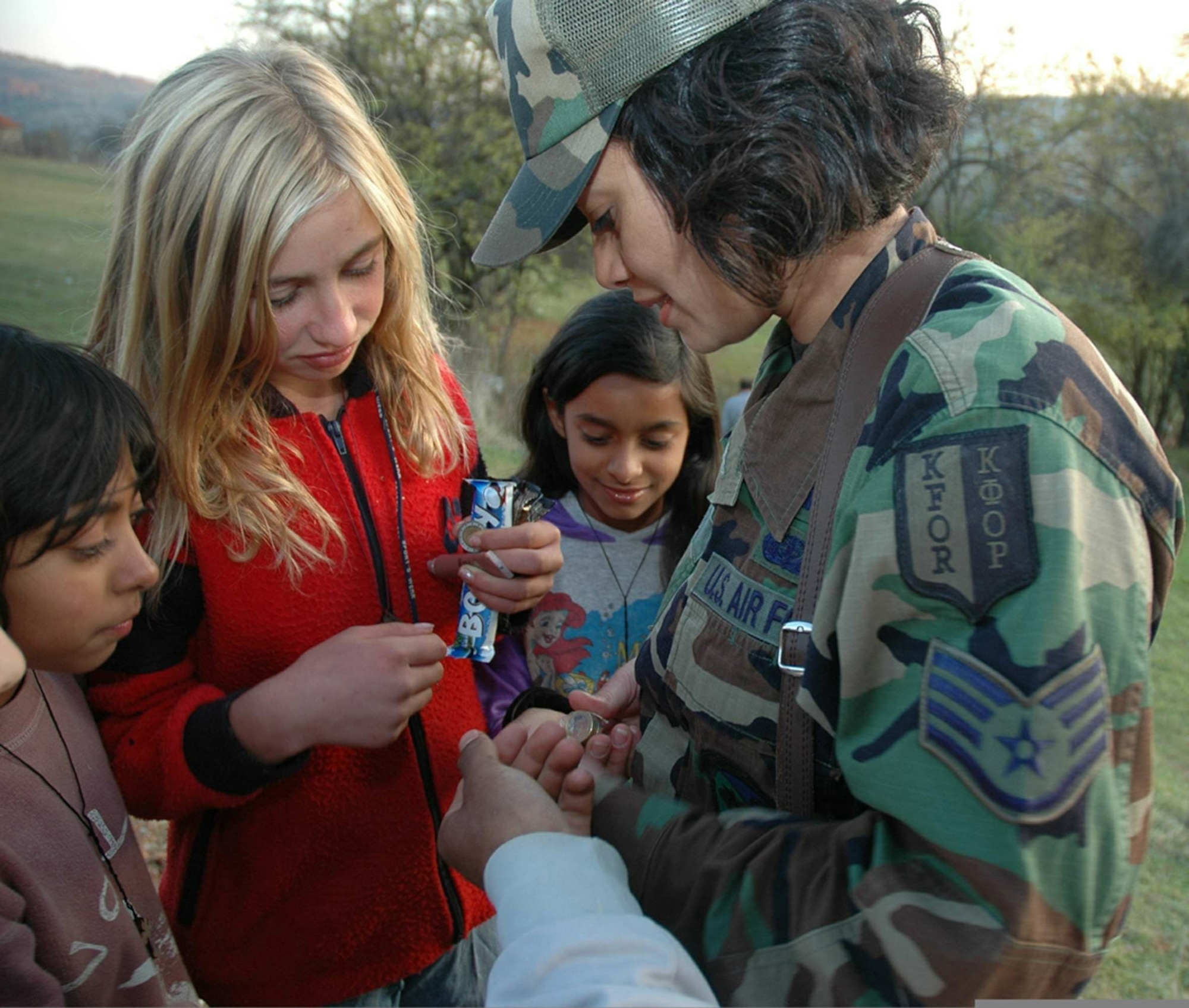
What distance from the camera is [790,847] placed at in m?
1.19

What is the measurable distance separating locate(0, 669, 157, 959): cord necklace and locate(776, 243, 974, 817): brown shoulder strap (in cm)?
115

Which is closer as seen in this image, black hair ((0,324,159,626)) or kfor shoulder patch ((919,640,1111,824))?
kfor shoulder patch ((919,640,1111,824))

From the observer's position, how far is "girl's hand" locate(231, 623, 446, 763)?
1705 mm

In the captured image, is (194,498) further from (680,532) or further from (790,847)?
(680,532)

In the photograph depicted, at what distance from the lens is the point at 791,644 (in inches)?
47.9

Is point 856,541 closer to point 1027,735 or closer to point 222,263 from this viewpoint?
point 1027,735

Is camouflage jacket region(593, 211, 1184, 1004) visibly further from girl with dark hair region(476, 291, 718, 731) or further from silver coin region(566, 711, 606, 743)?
girl with dark hair region(476, 291, 718, 731)

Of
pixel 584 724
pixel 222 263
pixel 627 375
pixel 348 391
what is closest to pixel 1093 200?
pixel 627 375

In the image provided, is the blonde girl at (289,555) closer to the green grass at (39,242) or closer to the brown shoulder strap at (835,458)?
the brown shoulder strap at (835,458)

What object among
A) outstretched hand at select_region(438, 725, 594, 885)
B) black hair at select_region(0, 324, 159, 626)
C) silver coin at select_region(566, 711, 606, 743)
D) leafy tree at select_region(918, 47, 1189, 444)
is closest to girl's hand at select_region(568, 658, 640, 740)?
silver coin at select_region(566, 711, 606, 743)

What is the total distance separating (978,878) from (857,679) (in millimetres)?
230

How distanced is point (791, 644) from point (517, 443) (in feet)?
28.7

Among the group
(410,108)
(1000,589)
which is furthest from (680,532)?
(410,108)

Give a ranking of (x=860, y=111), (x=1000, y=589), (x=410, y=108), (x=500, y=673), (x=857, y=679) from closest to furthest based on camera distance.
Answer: (x=1000, y=589) → (x=857, y=679) → (x=860, y=111) → (x=500, y=673) → (x=410, y=108)
